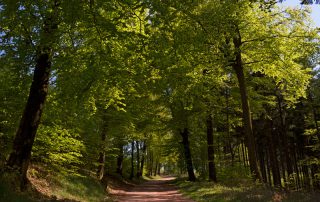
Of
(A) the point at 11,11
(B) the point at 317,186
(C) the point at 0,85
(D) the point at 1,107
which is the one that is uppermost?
(A) the point at 11,11

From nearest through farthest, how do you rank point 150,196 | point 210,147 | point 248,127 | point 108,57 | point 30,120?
point 108,57
point 30,120
point 248,127
point 150,196
point 210,147

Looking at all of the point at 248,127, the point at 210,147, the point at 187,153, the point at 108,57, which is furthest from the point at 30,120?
the point at 187,153

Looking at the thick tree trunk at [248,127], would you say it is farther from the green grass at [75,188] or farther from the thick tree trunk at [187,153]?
the thick tree trunk at [187,153]

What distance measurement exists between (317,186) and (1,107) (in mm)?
32245

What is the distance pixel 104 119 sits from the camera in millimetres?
23750

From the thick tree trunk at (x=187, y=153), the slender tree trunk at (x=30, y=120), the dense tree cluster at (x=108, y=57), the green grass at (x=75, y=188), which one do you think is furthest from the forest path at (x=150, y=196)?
the slender tree trunk at (x=30, y=120)

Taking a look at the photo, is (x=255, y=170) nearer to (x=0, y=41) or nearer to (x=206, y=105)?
(x=206, y=105)

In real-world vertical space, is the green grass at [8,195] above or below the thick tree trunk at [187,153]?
below

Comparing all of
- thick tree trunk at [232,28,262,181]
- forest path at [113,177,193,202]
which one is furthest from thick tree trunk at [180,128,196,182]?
thick tree trunk at [232,28,262,181]

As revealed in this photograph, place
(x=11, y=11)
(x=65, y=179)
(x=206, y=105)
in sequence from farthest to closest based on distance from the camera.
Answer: (x=206, y=105), (x=65, y=179), (x=11, y=11)

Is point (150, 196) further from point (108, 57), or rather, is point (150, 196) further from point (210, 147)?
point (108, 57)

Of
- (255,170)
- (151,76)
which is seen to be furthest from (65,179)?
(255,170)

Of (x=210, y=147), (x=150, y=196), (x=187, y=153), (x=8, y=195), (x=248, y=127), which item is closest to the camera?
(x=8, y=195)

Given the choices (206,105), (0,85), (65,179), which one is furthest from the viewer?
(206,105)
